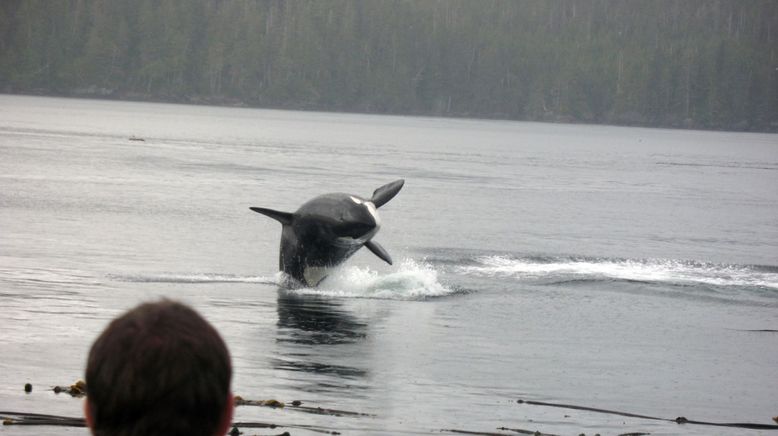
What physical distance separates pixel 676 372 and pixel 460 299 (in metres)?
8.21

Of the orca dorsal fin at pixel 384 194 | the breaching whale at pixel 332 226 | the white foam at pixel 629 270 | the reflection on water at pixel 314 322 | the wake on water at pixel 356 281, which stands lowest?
the white foam at pixel 629 270

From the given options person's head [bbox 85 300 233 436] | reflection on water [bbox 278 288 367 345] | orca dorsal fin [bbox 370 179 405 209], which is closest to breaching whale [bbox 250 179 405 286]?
orca dorsal fin [bbox 370 179 405 209]

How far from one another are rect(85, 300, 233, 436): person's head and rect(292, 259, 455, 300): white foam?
24598 mm

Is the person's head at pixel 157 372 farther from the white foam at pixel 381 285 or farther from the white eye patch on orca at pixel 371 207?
the white foam at pixel 381 285

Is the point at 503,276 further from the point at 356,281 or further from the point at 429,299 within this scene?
the point at 429,299

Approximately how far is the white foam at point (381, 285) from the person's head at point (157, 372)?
968 inches

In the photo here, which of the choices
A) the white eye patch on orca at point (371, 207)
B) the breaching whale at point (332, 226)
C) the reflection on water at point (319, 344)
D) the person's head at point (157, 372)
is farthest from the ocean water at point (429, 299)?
the person's head at point (157, 372)

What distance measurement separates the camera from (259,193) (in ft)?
214

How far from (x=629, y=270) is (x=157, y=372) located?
35189 mm

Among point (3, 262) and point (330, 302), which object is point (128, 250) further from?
point (330, 302)

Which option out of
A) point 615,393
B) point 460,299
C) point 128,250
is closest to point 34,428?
point 615,393

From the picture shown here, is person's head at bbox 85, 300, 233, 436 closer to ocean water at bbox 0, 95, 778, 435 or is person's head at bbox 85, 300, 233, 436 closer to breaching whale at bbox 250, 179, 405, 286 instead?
ocean water at bbox 0, 95, 778, 435

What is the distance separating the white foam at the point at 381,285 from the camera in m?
29.2

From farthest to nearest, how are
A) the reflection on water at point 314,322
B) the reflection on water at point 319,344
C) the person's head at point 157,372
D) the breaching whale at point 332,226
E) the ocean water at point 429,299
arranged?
the breaching whale at point 332,226 → the reflection on water at point 314,322 → the reflection on water at point 319,344 → the ocean water at point 429,299 → the person's head at point 157,372
